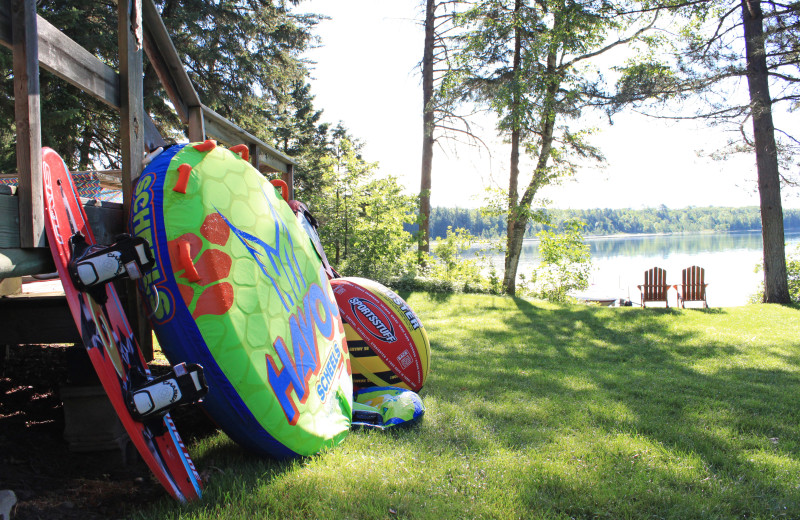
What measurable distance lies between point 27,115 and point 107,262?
69 centimetres

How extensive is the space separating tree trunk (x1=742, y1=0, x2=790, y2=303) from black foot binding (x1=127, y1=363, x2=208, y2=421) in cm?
1417

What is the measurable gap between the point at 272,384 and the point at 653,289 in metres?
13.6

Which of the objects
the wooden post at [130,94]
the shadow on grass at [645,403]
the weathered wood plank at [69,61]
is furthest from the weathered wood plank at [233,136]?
the shadow on grass at [645,403]

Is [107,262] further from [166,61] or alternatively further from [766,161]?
[766,161]

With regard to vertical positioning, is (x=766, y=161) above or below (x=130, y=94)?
above

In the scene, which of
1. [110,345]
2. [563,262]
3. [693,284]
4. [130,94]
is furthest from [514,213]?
[110,345]

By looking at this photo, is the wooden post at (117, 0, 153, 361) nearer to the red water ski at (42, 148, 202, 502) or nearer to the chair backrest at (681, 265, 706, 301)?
the red water ski at (42, 148, 202, 502)

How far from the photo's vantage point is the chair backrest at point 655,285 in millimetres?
13750

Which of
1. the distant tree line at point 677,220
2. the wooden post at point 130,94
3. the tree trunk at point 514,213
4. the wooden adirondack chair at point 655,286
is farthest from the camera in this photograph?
the distant tree line at point 677,220

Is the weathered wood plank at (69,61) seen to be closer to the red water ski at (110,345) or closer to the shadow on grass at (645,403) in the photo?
the red water ski at (110,345)

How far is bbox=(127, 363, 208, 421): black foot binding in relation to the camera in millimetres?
2080

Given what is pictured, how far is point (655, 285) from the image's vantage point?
13805 mm

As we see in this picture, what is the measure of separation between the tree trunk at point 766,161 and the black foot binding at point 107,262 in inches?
556

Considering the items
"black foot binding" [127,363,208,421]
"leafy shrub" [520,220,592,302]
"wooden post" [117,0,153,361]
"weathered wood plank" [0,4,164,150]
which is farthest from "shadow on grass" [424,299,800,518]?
"leafy shrub" [520,220,592,302]
